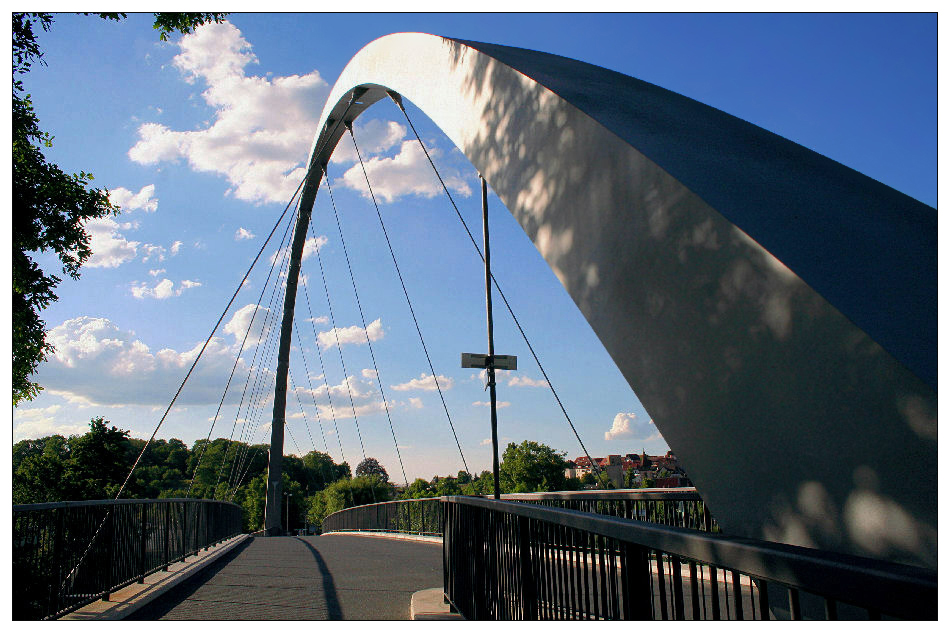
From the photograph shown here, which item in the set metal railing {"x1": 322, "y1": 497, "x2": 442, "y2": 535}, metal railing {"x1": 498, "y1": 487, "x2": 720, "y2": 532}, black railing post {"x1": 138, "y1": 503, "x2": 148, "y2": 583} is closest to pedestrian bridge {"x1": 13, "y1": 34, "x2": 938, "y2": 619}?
black railing post {"x1": 138, "y1": 503, "x2": 148, "y2": 583}

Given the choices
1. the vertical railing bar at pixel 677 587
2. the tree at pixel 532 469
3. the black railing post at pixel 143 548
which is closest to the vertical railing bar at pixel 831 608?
the vertical railing bar at pixel 677 587

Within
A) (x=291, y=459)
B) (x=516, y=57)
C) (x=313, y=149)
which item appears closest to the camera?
(x=516, y=57)

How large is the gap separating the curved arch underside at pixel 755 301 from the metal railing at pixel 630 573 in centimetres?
38

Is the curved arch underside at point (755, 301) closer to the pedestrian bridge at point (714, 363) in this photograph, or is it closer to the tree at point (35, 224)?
the pedestrian bridge at point (714, 363)

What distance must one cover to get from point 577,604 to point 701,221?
166cm

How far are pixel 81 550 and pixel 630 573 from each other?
5.00 meters

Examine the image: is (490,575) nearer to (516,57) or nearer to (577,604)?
(577,604)

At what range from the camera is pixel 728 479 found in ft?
9.09

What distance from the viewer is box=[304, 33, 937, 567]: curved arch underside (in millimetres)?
2105

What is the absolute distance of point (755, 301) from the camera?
253cm

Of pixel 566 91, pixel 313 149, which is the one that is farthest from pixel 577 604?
pixel 313 149

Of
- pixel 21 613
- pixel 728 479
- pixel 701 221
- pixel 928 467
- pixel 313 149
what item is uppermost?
pixel 313 149

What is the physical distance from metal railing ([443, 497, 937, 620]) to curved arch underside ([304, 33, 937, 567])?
0.38 metres
